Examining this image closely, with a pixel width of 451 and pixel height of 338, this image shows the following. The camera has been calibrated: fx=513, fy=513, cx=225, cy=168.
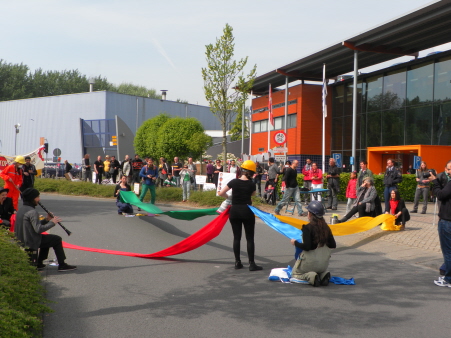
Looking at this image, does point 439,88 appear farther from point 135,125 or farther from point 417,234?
point 135,125

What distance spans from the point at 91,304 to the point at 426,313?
3.79 m

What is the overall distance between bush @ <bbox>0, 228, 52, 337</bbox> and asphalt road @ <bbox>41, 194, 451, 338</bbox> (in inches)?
10.7

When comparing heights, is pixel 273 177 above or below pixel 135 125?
below

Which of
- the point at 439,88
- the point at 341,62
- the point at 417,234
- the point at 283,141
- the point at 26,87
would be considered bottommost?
the point at 417,234

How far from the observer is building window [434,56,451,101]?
28.2 metres

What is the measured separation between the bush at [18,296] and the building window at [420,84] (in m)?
27.6

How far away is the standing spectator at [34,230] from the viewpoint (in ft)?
24.5

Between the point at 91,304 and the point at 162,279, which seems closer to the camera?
the point at 91,304

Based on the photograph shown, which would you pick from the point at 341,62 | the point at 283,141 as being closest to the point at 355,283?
the point at 283,141

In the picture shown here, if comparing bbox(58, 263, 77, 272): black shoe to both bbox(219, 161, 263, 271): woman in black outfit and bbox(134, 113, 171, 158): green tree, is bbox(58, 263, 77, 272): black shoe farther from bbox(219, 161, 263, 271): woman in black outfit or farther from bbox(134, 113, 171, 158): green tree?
bbox(134, 113, 171, 158): green tree

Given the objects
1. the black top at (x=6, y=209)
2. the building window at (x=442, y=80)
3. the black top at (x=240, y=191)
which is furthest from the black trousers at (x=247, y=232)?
the building window at (x=442, y=80)

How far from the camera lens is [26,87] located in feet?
310

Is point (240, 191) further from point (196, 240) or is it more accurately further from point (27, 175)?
point (27, 175)

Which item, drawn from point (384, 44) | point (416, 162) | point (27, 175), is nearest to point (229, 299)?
point (27, 175)
